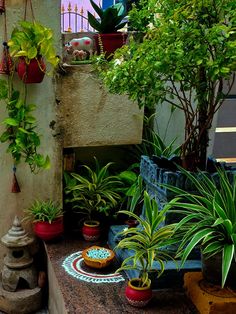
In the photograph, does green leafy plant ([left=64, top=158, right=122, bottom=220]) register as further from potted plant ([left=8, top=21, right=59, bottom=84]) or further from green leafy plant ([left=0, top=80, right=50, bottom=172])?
potted plant ([left=8, top=21, right=59, bottom=84])

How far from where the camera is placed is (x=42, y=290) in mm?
3525

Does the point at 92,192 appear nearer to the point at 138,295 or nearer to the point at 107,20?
the point at 138,295

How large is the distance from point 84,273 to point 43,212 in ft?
2.27

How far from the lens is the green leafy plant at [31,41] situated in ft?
10.1

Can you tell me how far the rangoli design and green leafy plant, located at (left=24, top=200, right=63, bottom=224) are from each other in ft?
1.25

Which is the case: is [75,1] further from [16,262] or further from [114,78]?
[16,262]

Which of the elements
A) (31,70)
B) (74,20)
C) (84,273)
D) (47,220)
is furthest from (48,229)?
(74,20)

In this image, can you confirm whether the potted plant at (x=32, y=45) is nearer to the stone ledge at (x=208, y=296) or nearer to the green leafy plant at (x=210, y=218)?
the green leafy plant at (x=210, y=218)

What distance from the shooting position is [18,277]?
11.2ft

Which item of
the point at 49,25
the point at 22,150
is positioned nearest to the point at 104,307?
the point at 22,150

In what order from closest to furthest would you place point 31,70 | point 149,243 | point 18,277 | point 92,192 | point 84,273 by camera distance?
point 149,243, point 84,273, point 31,70, point 18,277, point 92,192

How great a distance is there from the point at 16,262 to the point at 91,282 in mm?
786

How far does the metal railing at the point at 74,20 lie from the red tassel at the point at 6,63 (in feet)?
3.06

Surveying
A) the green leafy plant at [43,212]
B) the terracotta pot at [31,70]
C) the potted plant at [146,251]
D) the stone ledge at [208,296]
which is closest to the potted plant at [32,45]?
the terracotta pot at [31,70]
